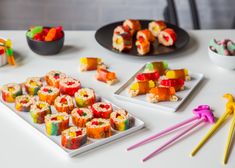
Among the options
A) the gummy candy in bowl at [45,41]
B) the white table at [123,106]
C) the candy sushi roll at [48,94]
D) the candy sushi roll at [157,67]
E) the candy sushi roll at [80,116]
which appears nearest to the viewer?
the white table at [123,106]

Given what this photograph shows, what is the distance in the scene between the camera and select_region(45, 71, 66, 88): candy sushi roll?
1.44 m

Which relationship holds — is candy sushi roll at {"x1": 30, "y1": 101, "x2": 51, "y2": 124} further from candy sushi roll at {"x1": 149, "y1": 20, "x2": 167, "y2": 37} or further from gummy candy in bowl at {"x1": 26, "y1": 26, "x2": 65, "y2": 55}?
candy sushi roll at {"x1": 149, "y1": 20, "x2": 167, "y2": 37}

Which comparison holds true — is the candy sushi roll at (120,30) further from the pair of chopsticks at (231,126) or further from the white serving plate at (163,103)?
the pair of chopsticks at (231,126)

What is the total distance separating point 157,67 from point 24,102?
0.44 meters

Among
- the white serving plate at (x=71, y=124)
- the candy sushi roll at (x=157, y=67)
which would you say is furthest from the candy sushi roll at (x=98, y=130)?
the candy sushi roll at (x=157, y=67)

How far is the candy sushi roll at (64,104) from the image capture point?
1.31 meters

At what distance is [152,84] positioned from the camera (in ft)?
4.73

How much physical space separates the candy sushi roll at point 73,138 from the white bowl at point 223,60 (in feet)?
1.95

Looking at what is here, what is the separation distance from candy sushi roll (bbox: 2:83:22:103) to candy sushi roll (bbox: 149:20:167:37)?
1.97 feet

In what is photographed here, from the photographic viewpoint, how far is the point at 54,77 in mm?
1466

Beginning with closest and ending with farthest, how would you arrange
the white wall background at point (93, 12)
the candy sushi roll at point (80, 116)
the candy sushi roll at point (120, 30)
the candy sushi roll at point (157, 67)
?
the candy sushi roll at point (80, 116), the candy sushi roll at point (157, 67), the candy sushi roll at point (120, 30), the white wall background at point (93, 12)

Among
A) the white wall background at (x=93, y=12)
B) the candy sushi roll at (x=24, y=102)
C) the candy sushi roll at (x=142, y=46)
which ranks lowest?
the white wall background at (x=93, y=12)

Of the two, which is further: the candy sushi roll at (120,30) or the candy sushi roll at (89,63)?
the candy sushi roll at (120,30)

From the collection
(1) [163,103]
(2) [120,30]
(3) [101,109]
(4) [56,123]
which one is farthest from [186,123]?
(2) [120,30]
